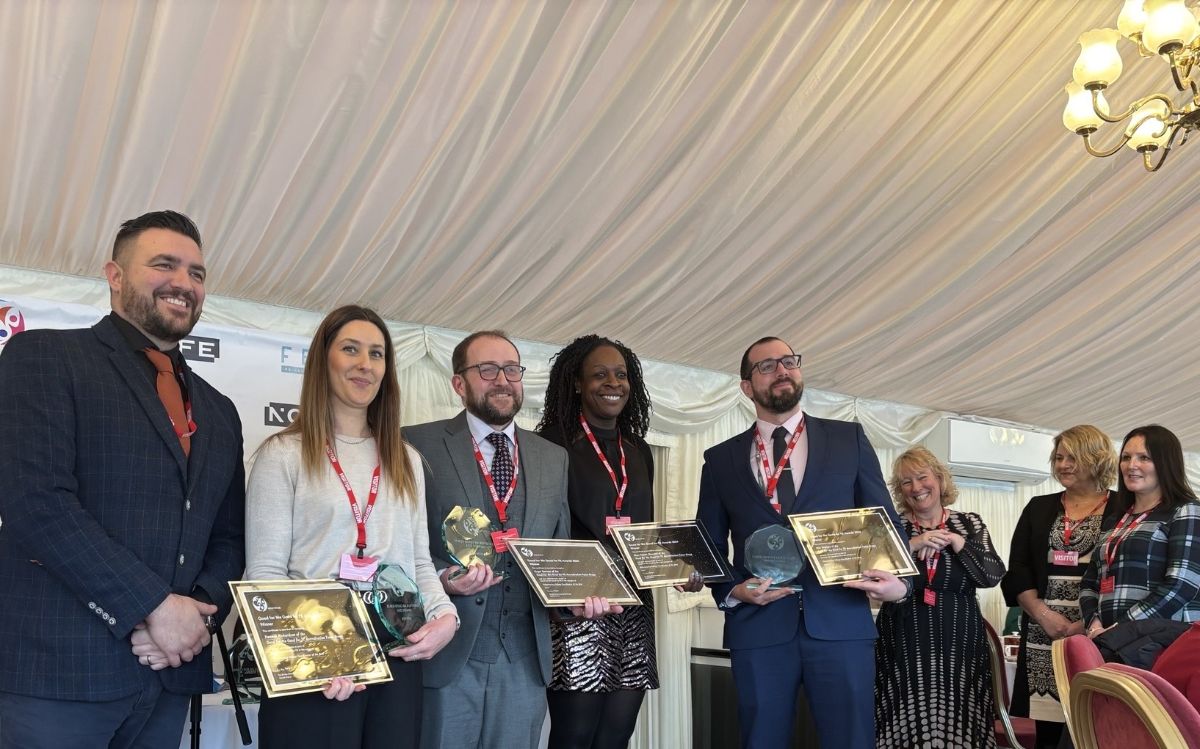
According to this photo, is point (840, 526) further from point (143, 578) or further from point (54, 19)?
point (54, 19)

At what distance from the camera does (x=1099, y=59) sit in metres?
3.68

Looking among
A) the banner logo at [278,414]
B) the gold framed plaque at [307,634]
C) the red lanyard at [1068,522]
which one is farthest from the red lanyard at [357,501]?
the red lanyard at [1068,522]

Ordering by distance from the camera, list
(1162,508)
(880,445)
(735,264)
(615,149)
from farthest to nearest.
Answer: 1. (880,445)
2. (735,264)
3. (615,149)
4. (1162,508)

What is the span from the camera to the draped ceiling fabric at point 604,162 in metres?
3.53

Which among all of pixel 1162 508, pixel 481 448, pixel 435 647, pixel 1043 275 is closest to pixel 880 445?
pixel 1043 275

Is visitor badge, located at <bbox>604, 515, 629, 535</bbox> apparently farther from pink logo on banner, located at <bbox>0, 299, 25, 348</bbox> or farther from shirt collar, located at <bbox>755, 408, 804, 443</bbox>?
pink logo on banner, located at <bbox>0, 299, 25, 348</bbox>

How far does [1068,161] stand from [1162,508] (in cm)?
208

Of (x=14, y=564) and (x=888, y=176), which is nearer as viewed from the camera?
(x=14, y=564)

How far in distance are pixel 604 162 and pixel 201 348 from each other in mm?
2077

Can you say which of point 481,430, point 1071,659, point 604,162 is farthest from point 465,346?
point 1071,659

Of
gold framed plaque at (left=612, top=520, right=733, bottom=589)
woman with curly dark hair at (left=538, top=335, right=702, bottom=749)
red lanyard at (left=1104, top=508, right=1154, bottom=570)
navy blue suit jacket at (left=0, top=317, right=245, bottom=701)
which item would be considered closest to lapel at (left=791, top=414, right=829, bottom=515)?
gold framed plaque at (left=612, top=520, right=733, bottom=589)

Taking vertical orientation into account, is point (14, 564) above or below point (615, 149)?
below

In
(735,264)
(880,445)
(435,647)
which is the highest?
(735,264)

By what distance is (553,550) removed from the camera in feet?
9.55
